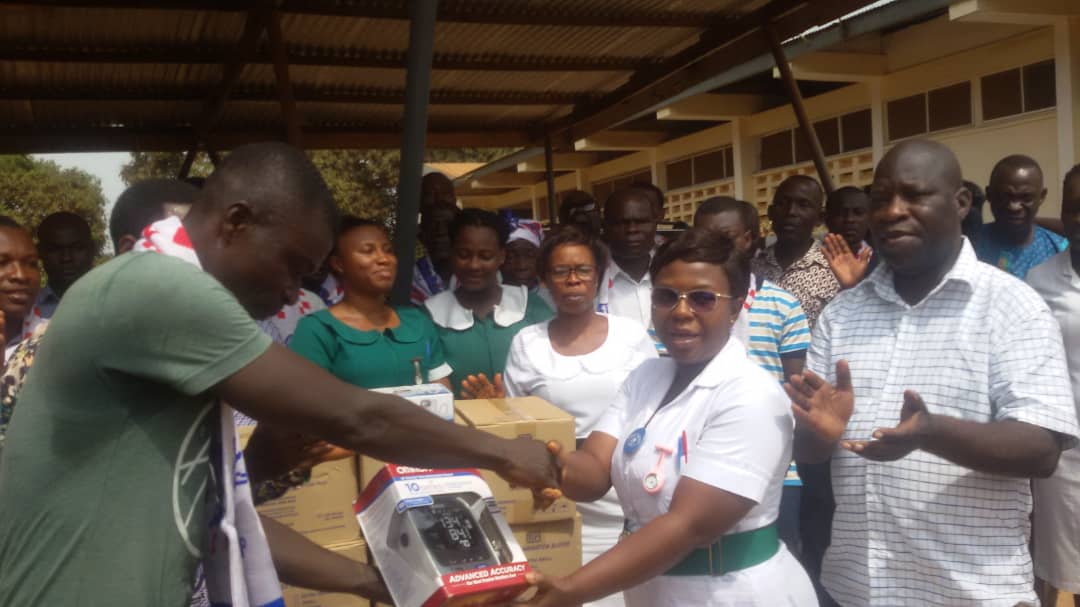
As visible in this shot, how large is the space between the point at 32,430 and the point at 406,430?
2.22ft

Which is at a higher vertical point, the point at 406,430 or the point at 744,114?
the point at 744,114

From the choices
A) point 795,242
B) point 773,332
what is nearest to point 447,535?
point 773,332

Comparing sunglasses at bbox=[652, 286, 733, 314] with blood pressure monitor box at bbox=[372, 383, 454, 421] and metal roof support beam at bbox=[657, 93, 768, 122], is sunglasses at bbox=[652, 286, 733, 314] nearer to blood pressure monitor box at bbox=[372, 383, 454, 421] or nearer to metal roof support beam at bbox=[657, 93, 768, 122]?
blood pressure monitor box at bbox=[372, 383, 454, 421]

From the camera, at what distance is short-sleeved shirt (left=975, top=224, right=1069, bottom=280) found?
4.49m

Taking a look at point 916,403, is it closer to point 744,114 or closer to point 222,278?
point 222,278

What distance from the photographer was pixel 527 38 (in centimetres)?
601

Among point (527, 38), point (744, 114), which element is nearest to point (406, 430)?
point (527, 38)

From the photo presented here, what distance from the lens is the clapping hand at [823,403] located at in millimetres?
2123

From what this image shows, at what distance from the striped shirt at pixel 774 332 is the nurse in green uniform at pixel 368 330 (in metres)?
1.26

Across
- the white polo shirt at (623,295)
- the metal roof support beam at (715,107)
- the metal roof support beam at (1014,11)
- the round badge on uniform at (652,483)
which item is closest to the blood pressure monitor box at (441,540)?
the round badge on uniform at (652,483)

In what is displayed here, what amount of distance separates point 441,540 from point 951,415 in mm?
1313

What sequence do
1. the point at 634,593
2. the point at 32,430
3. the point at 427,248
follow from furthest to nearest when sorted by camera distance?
the point at 427,248 < the point at 634,593 < the point at 32,430

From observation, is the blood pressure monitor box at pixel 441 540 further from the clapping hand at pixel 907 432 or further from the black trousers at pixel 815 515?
the black trousers at pixel 815 515

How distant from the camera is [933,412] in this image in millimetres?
2195
